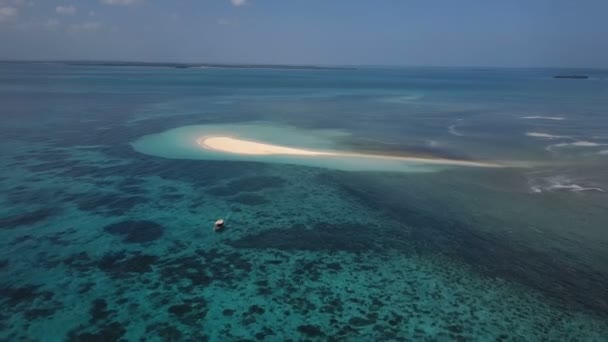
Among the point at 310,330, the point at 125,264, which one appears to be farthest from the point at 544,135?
the point at 125,264

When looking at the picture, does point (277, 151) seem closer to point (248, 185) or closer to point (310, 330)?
point (248, 185)

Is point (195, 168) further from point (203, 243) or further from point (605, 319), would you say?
point (605, 319)

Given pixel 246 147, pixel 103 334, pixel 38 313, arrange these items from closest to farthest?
pixel 103 334, pixel 38 313, pixel 246 147

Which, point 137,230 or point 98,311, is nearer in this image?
point 98,311

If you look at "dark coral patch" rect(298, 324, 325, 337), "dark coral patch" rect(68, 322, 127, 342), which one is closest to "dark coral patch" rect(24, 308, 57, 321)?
"dark coral patch" rect(68, 322, 127, 342)

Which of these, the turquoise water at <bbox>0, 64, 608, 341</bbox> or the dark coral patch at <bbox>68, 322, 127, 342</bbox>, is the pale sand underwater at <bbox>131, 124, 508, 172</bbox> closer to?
the turquoise water at <bbox>0, 64, 608, 341</bbox>
